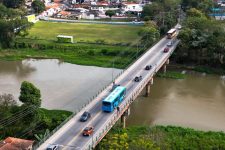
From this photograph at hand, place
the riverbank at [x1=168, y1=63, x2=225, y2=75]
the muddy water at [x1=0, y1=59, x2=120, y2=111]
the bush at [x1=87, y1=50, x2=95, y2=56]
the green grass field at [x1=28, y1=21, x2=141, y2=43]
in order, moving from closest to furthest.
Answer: the muddy water at [x1=0, y1=59, x2=120, y2=111], the riverbank at [x1=168, y1=63, x2=225, y2=75], the bush at [x1=87, y1=50, x2=95, y2=56], the green grass field at [x1=28, y1=21, x2=141, y2=43]

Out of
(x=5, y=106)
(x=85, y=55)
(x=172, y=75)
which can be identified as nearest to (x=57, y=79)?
(x=85, y=55)

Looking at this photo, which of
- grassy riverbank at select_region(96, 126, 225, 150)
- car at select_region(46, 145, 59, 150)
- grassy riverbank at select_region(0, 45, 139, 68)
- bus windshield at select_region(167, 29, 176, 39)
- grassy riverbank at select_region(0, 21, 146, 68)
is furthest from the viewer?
bus windshield at select_region(167, 29, 176, 39)

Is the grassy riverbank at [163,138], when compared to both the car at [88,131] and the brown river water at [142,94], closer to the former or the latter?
the car at [88,131]

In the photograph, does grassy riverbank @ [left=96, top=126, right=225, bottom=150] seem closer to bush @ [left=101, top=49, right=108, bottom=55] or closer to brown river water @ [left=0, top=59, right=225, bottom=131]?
brown river water @ [left=0, top=59, right=225, bottom=131]

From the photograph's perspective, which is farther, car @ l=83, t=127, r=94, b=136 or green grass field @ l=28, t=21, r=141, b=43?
green grass field @ l=28, t=21, r=141, b=43

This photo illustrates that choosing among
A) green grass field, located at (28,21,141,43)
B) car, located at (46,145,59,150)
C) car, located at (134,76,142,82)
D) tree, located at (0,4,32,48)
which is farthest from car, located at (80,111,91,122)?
green grass field, located at (28,21,141,43)

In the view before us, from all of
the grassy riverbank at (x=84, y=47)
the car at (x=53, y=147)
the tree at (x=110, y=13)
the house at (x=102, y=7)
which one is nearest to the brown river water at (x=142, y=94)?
the grassy riverbank at (x=84, y=47)

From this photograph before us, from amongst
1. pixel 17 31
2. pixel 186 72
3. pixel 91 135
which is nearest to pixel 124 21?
pixel 17 31
